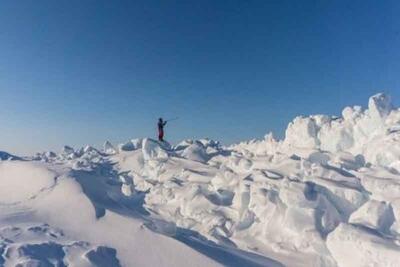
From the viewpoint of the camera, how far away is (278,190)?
8.66 meters

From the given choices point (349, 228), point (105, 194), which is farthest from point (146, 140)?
point (349, 228)

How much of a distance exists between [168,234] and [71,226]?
1.82 m

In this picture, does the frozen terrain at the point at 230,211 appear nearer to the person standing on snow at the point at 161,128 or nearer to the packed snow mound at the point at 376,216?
the packed snow mound at the point at 376,216

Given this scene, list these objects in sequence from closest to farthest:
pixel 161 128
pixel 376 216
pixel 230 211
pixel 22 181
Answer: pixel 376 216
pixel 230 211
pixel 22 181
pixel 161 128

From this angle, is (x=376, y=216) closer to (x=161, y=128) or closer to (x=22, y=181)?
(x=22, y=181)

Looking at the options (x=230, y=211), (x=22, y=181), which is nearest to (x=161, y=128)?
(x=22, y=181)

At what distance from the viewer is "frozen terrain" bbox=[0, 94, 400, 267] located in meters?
6.67

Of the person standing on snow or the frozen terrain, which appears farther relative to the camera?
the person standing on snow

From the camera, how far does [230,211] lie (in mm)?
8984

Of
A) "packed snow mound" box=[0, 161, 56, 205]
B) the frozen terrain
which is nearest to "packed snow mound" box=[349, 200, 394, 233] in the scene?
the frozen terrain

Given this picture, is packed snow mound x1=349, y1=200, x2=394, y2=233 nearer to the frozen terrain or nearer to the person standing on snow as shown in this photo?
the frozen terrain

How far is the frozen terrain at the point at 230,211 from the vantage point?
667 cm

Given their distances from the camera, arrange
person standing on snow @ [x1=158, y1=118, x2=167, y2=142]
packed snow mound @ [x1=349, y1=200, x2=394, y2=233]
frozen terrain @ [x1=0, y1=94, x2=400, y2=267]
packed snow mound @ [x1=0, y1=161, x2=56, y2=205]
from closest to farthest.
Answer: frozen terrain @ [x1=0, y1=94, x2=400, y2=267] < packed snow mound @ [x1=349, y1=200, x2=394, y2=233] < packed snow mound @ [x1=0, y1=161, x2=56, y2=205] < person standing on snow @ [x1=158, y1=118, x2=167, y2=142]

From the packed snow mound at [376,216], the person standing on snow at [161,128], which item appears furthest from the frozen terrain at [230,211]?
the person standing on snow at [161,128]
